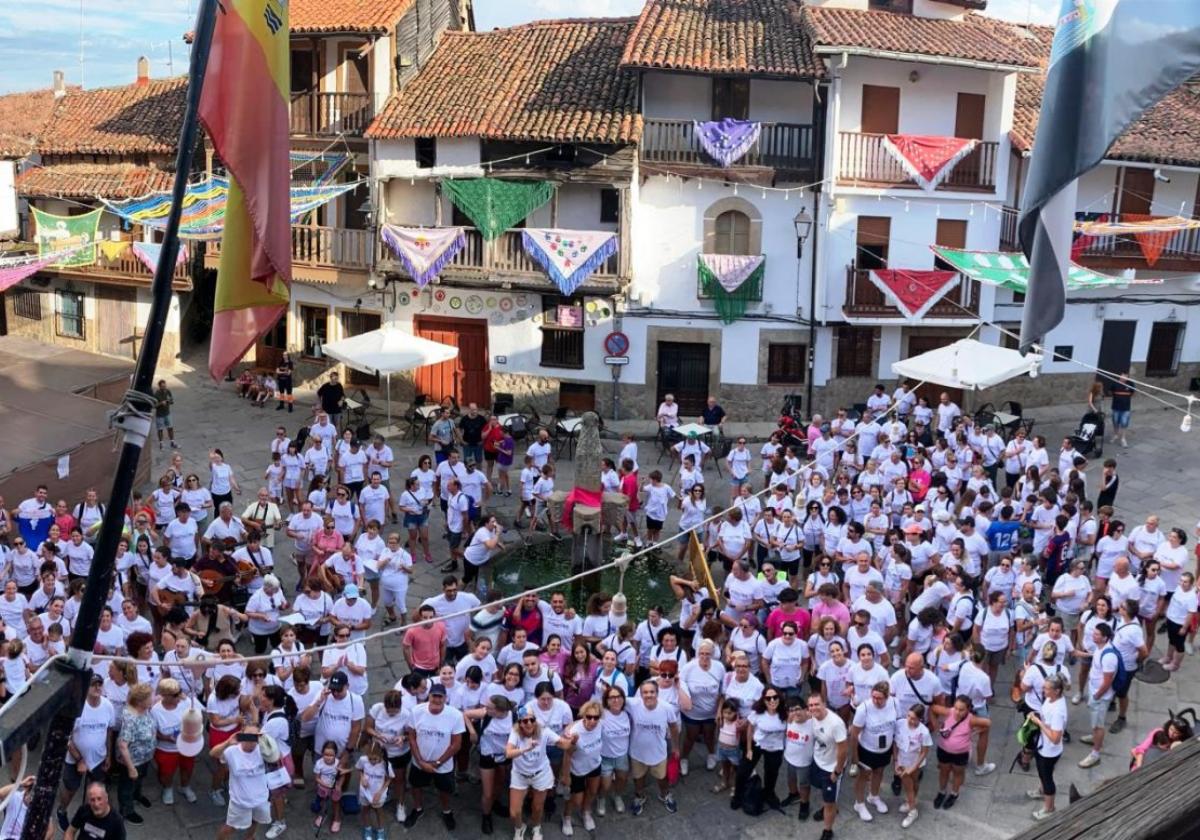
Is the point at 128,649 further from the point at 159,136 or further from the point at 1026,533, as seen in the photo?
the point at 159,136

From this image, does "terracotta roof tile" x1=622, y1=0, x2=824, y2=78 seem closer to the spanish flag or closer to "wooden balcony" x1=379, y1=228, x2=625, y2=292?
"wooden balcony" x1=379, y1=228, x2=625, y2=292

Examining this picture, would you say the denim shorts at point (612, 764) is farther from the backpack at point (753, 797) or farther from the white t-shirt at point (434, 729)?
the white t-shirt at point (434, 729)

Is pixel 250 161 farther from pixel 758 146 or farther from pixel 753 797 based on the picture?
pixel 758 146

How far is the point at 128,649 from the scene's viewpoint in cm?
1102

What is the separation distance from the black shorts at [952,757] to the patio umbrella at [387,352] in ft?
42.6

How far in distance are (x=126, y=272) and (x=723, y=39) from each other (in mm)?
17284

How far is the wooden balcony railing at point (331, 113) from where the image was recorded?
89.3 ft

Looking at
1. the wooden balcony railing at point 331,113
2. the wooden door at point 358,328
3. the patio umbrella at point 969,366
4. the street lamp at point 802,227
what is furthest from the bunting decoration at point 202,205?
the patio umbrella at point 969,366

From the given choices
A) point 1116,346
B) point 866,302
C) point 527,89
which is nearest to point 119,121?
point 527,89

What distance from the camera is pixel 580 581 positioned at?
1614 centimetres

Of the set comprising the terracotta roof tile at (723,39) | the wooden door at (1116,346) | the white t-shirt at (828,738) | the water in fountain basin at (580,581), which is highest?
the terracotta roof tile at (723,39)

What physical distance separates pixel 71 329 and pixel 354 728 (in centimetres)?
2710

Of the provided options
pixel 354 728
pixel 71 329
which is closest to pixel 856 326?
pixel 354 728

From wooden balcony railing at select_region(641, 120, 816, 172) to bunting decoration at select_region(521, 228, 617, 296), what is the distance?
2.44m
